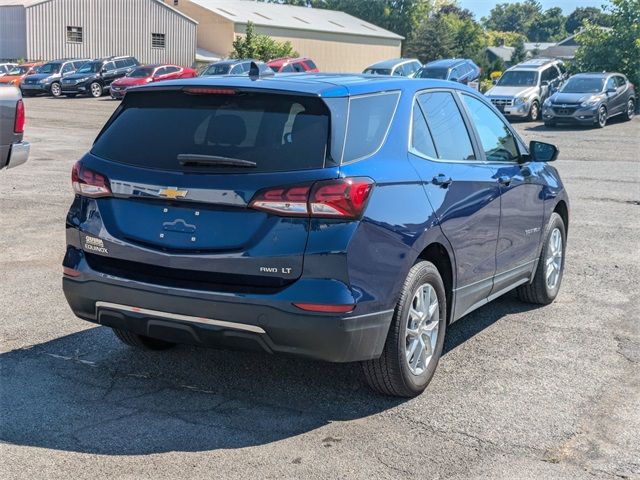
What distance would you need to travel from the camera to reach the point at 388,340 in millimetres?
4906

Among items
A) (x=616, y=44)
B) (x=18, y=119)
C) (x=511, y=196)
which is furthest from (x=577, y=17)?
(x=511, y=196)

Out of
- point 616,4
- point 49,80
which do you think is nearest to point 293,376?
point 616,4

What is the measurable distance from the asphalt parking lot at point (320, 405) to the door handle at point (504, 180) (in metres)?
1.07

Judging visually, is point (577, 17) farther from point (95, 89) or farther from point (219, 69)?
point (219, 69)

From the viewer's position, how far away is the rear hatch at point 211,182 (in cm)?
457

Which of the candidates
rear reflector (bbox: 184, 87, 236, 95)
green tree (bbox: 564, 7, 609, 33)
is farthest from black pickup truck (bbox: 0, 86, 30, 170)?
green tree (bbox: 564, 7, 609, 33)

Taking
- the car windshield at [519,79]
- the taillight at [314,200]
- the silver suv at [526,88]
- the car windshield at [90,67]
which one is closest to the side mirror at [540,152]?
the taillight at [314,200]

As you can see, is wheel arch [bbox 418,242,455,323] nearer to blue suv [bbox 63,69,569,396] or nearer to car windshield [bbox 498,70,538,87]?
blue suv [bbox 63,69,569,396]

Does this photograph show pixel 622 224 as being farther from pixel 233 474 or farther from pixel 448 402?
pixel 233 474

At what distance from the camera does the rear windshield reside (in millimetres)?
4664

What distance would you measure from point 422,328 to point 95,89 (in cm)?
3728

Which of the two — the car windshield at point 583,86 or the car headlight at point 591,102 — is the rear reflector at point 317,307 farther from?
the car windshield at point 583,86

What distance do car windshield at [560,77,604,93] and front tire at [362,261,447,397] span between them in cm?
2436

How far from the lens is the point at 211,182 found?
467 centimetres
